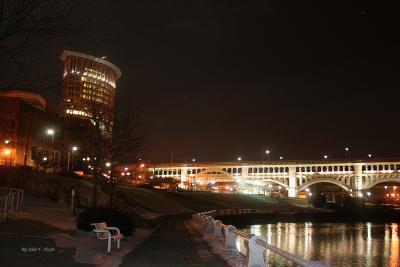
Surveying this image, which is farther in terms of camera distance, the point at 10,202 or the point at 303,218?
the point at 303,218

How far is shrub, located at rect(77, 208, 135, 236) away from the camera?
1897 centimetres

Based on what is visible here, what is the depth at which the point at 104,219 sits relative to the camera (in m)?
19.7

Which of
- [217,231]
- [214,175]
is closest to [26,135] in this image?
[217,231]

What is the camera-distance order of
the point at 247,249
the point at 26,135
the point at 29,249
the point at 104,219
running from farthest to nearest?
1. the point at 26,135
2. the point at 104,219
3. the point at 29,249
4. the point at 247,249

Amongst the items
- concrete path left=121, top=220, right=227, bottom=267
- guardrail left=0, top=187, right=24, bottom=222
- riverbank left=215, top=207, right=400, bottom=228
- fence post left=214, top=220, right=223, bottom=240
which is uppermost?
guardrail left=0, top=187, right=24, bottom=222

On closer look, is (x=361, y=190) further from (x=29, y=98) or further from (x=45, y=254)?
(x=45, y=254)

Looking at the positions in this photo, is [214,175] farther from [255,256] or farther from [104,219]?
[255,256]

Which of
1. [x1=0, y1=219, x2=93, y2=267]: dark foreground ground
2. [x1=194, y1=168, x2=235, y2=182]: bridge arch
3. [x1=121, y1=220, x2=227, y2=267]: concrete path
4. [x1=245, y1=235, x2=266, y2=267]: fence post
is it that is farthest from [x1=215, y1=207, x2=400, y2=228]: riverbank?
[x1=194, y1=168, x2=235, y2=182]: bridge arch

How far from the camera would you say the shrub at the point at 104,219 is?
62.2ft

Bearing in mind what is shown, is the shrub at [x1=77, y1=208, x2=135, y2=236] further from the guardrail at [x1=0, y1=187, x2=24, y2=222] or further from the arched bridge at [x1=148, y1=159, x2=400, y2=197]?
the arched bridge at [x1=148, y1=159, x2=400, y2=197]

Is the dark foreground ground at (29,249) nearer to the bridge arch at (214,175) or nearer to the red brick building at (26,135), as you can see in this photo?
the red brick building at (26,135)

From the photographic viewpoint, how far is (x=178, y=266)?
1291cm

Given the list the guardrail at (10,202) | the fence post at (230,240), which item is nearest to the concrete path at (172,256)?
the fence post at (230,240)

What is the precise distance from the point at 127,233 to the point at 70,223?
3032 millimetres
